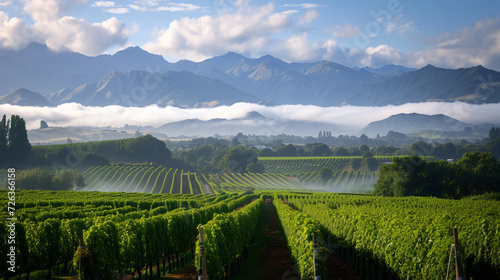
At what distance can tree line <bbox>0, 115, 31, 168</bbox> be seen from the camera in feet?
415

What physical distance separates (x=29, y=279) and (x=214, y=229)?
11.9 m

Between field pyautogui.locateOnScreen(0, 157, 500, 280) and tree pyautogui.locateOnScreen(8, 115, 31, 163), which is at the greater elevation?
tree pyautogui.locateOnScreen(8, 115, 31, 163)

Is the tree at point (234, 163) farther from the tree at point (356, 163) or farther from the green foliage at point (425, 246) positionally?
the green foliage at point (425, 246)

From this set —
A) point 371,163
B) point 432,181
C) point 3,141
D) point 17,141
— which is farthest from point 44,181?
point 371,163

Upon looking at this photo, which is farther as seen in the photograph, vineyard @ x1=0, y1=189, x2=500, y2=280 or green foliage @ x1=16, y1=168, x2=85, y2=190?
green foliage @ x1=16, y1=168, x2=85, y2=190

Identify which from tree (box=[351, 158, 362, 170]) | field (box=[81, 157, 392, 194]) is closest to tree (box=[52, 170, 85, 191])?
field (box=[81, 157, 392, 194])

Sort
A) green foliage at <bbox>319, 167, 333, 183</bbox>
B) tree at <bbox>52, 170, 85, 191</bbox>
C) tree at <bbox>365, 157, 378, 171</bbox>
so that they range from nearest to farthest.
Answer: tree at <bbox>52, 170, 85, 191</bbox>, green foliage at <bbox>319, 167, 333, 183</bbox>, tree at <bbox>365, 157, 378, 171</bbox>

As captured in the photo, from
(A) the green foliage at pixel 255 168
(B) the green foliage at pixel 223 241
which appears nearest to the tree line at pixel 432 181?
(B) the green foliage at pixel 223 241

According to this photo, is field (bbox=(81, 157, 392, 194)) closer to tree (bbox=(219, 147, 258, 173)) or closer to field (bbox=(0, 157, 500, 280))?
tree (bbox=(219, 147, 258, 173))

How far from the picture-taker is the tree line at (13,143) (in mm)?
126562

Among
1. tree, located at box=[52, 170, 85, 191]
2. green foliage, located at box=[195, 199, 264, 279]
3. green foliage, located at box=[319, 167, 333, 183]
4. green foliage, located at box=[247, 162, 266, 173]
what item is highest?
green foliage, located at box=[195, 199, 264, 279]

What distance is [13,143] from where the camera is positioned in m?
128

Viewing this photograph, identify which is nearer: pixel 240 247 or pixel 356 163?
pixel 240 247

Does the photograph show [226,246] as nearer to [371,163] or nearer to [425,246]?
[425,246]
